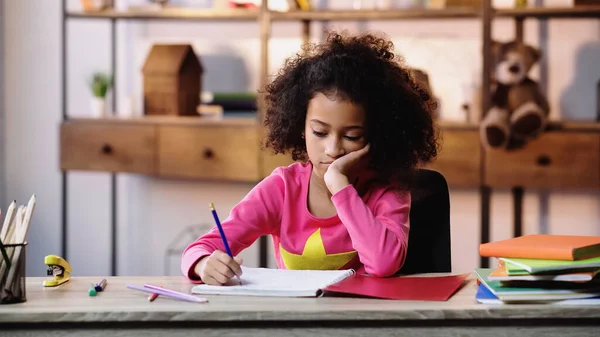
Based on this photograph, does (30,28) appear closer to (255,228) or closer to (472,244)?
(472,244)

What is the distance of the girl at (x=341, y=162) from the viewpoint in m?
1.52

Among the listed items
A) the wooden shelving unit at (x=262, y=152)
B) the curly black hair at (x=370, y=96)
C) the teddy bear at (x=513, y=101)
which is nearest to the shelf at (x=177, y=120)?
the wooden shelving unit at (x=262, y=152)

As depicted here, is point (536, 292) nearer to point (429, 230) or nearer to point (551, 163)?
point (429, 230)

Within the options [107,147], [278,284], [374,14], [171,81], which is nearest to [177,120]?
[171,81]

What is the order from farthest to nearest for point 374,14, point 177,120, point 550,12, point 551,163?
point 177,120
point 374,14
point 550,12
point 551,163

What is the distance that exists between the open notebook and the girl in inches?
4.3

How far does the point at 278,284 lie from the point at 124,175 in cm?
310

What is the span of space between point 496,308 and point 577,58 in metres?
2.82

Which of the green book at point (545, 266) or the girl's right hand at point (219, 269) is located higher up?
the green book at point (545, 266)

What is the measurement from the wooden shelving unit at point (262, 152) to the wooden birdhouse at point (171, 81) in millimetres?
85

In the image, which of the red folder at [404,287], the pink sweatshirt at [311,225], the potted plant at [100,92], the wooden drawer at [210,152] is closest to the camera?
the red folder at [404,287]

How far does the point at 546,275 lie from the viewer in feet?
3.98

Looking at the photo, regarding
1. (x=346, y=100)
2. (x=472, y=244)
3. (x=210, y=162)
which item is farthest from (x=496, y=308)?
(x=472, y=244)

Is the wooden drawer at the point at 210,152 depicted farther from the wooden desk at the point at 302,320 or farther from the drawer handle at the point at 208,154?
the wooden desk at the point at 302,320
